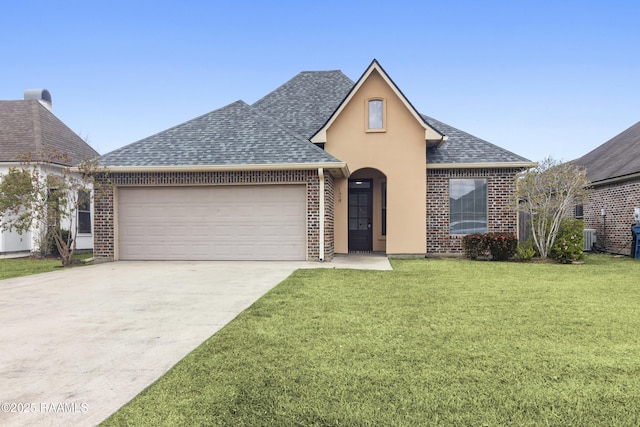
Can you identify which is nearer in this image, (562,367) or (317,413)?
(317,413)

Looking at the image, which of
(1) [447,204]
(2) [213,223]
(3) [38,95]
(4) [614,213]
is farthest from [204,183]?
(3) [38,95]

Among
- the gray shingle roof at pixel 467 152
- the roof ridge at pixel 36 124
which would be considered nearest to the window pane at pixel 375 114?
the gray shingle roof at pixel 467 152

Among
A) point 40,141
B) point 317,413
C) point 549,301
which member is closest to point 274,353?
point 317,413

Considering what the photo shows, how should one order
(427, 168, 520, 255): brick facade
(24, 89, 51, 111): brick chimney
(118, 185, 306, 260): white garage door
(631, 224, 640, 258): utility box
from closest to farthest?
1. (118, 185, 306, 260): white garage door
2. (427, 168, 520, 255): brick facade
3. (631, 224, 640, 258): utility box
4. (24, 89, 51, 111): brick chimney

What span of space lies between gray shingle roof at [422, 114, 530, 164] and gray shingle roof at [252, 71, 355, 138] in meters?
4.70

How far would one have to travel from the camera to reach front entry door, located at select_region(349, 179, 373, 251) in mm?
14977

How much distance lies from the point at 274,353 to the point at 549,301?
4902 mm

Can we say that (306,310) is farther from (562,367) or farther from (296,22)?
(296,22)

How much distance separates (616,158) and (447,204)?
34.5 ft

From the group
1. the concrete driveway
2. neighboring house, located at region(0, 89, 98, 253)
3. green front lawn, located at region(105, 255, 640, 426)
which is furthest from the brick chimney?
green front lawn, located at region(105, 255, 640, 426)

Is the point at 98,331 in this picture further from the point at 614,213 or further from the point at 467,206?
the point at 614,213

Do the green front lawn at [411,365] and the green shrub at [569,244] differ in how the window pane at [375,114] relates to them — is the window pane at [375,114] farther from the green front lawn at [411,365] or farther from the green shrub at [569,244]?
the green front lawn at [411,365]

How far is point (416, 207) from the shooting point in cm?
1320

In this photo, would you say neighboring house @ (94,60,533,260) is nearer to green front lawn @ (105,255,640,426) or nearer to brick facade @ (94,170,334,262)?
brick facade @ (94,170,334,262)
